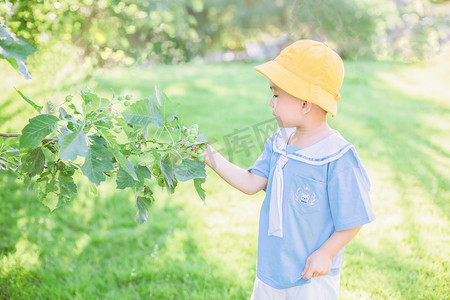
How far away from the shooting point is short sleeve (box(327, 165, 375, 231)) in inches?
60.3

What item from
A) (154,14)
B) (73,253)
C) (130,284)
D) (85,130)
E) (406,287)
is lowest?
(73,253)

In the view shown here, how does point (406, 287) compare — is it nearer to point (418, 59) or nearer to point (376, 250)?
point (376, 250)

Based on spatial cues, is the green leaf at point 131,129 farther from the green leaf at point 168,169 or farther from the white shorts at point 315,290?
the white shorts at point 315,290

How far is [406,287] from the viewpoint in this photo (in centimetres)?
253

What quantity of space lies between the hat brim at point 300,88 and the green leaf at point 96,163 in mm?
722

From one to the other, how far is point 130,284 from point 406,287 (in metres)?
1.74

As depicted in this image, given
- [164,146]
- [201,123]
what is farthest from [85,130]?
[201,123]

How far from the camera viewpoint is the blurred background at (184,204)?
8.45ft

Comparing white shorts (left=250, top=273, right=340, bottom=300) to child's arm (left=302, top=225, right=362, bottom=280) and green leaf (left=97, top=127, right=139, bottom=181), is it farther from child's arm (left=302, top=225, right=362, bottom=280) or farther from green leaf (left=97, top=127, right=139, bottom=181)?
green leaf (left=97, top=127, right=139, bottom=181)

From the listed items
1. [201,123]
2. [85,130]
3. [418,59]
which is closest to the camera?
[85,130]

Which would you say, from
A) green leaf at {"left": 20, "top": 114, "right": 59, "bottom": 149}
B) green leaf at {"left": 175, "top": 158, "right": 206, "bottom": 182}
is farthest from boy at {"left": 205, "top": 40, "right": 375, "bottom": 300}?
green leaf at {"left": 20, "top": 114, "right": 59, "bottom": 149}

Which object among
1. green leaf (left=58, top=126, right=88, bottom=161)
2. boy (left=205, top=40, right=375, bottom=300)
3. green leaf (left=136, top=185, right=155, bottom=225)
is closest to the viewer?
green leaf (left=58, top=126, right=88, bottom=161)

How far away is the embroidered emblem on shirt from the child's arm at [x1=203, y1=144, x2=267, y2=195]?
25cm

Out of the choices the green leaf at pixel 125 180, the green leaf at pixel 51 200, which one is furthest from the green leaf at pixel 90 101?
the green leaf at pixel 51 200
